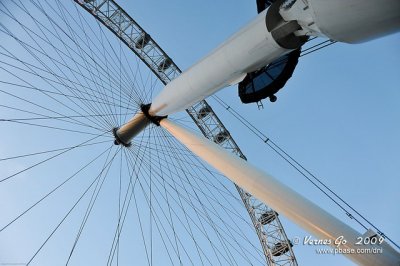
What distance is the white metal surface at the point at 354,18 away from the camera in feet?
12.2

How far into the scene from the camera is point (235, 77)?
7.43 metres

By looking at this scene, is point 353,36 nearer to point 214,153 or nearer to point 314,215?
point 314,215

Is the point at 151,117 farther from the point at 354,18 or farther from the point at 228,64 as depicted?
the point at 354,18

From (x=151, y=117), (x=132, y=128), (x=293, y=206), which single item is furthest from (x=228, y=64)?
(x=132, y=128)

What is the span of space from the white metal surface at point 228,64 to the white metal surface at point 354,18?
128 cm

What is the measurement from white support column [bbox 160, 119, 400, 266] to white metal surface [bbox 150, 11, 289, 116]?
64.6 inches

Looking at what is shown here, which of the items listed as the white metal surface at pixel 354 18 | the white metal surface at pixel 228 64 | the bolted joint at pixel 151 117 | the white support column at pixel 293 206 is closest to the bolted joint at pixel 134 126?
the bolted joint at pixel 151 117

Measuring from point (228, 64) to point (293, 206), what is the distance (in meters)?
3.16

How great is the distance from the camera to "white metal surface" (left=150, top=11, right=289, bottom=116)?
615 cm

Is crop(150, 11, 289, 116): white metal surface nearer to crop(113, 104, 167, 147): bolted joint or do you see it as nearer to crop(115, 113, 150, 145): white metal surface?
crop(113, 104, 167, 147): bolted joint

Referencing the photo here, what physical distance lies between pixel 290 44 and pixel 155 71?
58.3ft

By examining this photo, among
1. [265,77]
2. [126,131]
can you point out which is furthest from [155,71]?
[265,77]

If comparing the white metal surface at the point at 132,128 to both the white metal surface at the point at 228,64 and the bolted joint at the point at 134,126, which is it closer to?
the bolted joint at the point at 134,126

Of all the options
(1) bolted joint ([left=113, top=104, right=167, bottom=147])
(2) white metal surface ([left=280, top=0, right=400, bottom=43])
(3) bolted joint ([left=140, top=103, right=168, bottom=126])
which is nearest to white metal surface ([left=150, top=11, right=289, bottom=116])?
(2) white metal surface ([left=280, top=0, right=400, bottom=43])
